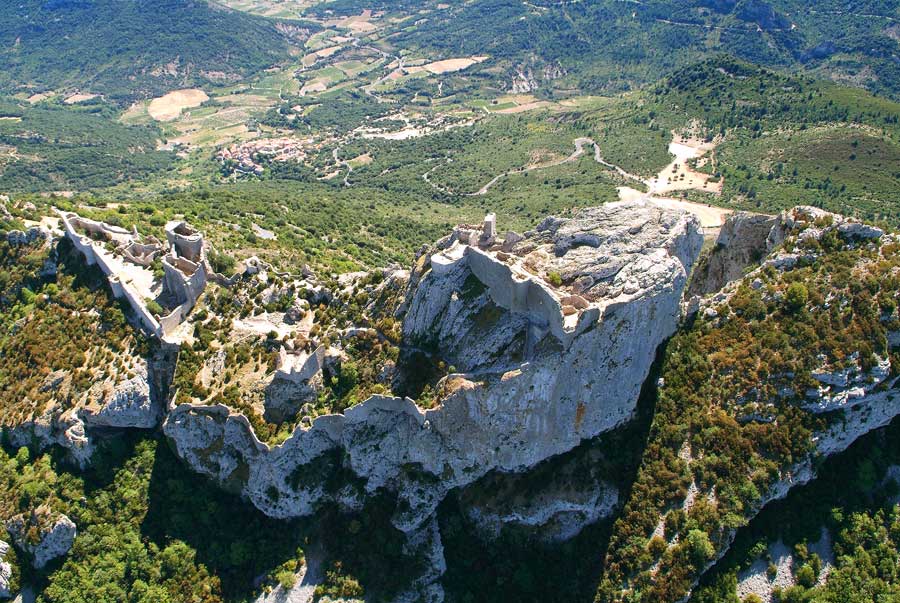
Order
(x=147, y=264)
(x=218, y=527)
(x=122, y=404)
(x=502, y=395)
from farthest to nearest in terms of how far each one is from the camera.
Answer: (x=147, y=264), (x=122, y=404), (x=218, y=527), (x=502, y=395)

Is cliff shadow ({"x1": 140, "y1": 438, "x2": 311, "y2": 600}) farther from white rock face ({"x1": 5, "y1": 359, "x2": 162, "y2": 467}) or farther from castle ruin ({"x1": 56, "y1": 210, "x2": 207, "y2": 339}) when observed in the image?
castle ruin ({"x1": 56, "y1": 210, "x2": 207, "y2": 339})

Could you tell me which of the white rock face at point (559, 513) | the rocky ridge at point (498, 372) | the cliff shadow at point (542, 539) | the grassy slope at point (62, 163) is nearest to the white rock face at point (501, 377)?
the rocky ridge at point (498, 372)

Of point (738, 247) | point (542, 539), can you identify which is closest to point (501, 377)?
point (542, 539)

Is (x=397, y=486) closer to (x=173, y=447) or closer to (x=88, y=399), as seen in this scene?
(x=173, y=447)

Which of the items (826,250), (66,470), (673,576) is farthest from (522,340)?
(66,470)

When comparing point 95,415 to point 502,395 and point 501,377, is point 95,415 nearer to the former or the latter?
point 502,395

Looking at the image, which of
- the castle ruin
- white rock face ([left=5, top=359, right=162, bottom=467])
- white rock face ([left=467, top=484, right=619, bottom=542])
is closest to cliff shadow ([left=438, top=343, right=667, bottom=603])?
white rock face ([left=467, top=484, right=619, bottom=542])
